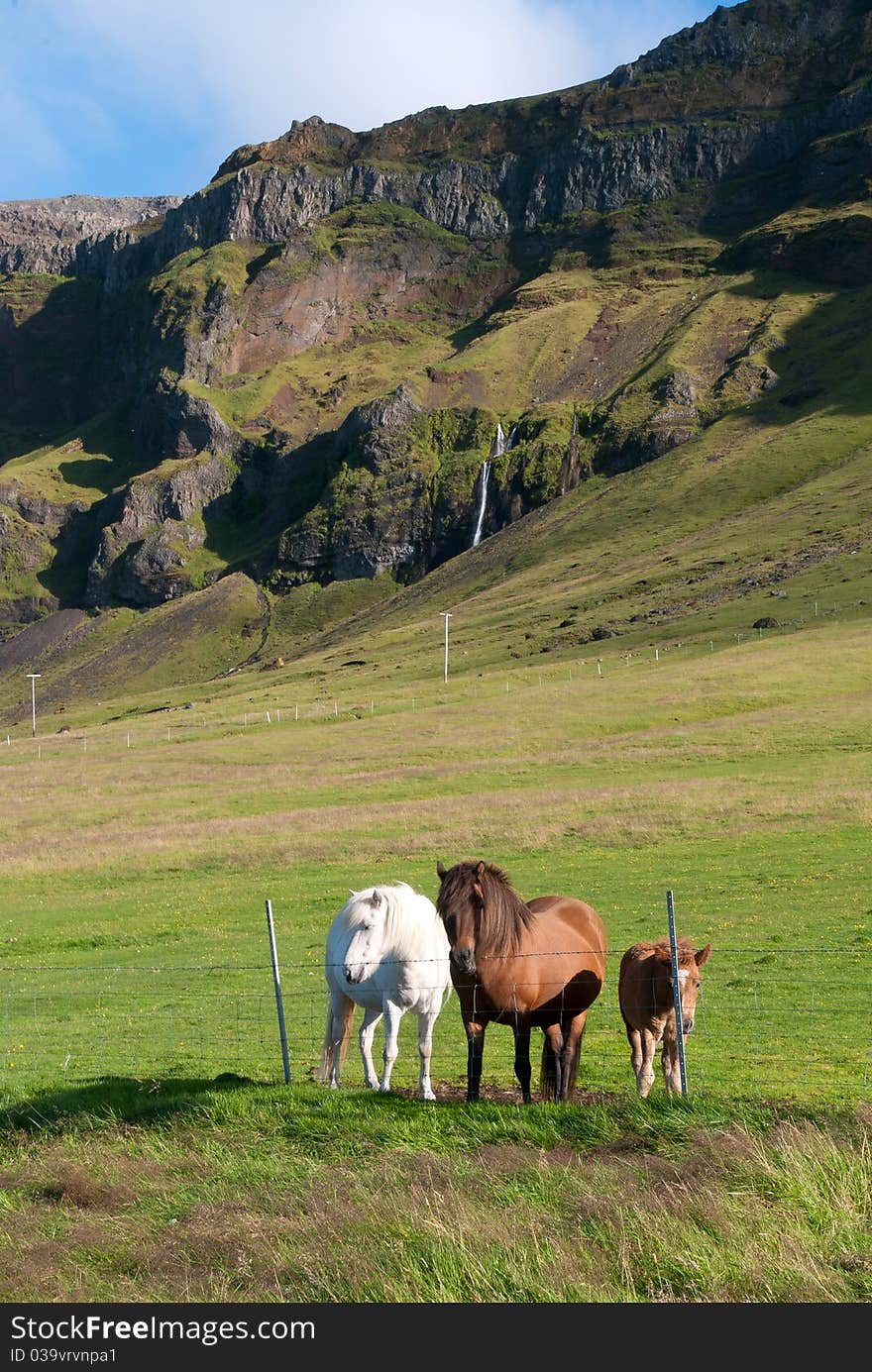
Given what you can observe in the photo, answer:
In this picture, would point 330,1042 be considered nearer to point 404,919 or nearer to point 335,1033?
point 335,1033

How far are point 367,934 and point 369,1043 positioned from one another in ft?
5.54

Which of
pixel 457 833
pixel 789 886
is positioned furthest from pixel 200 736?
pixel 789 886

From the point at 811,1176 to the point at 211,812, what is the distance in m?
47.1

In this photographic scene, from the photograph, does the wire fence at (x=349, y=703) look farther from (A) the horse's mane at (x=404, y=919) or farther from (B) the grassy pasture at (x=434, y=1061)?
(A) the horse's mane at (x=404, y=919)

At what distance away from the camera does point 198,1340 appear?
301 inches

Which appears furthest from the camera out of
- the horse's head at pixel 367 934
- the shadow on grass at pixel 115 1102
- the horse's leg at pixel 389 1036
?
the horse's head at pixel 367 934

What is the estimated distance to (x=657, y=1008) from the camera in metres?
15.0

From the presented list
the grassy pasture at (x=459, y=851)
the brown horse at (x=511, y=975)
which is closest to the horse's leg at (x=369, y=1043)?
the grassy pasture at (x=459, y=851)

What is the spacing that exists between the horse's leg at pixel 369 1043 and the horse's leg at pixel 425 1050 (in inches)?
24.6

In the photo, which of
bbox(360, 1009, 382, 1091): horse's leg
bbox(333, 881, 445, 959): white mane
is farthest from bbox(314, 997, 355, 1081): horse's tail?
bbox(333, 881, 445, 959): white mane

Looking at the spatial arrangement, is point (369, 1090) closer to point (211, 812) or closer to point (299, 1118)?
point (299, 1118)

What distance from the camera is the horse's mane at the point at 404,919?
599 inches

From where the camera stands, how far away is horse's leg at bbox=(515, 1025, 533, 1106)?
13.2 meters

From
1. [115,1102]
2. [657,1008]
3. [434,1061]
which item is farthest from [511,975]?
[434,1061]
